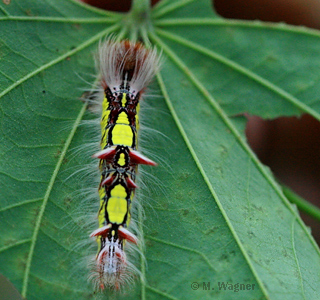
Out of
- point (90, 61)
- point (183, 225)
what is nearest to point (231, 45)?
point (90, 61)

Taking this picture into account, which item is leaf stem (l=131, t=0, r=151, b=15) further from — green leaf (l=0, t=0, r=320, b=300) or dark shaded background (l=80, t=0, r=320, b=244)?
dark shaded background (l=80, t=0, r=320, b=244)

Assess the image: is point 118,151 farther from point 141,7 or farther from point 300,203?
point 300,203

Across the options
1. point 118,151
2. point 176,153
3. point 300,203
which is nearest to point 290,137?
point 300,203

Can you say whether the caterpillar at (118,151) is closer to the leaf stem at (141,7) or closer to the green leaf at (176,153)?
the green leaf at (176,153)

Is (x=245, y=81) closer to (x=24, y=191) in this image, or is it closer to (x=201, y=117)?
(x=201, y=117)

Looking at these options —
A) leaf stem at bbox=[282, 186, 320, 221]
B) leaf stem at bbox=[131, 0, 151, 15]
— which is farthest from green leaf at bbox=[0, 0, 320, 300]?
leaf stem at bbox=[282, 186, 320, 221]
